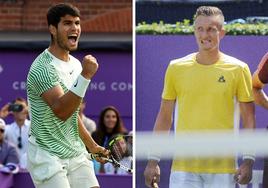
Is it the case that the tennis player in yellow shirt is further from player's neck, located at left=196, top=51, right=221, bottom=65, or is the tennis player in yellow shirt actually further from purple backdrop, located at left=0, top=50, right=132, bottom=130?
purple backdrop, located at left=0, top=50, right=132, bottom=130

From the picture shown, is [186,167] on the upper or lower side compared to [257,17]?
lower

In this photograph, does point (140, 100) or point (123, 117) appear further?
point (123, 117)

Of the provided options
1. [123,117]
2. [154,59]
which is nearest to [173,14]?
[154,59]

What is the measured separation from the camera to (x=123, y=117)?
10.5 metres

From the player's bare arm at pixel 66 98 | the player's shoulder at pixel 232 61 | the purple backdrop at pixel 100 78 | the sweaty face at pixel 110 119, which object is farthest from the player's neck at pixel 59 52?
the purple backdrop at pixel 100 78

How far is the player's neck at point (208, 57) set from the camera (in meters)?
4.63

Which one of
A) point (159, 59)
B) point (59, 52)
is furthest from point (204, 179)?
point (59, 52)

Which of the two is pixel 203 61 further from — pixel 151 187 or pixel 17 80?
pixel 17 80

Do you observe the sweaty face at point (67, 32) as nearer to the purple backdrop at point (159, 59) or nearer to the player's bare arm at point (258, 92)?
the purple backdrop at point (159, 59)

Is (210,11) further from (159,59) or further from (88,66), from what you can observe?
(88,66)

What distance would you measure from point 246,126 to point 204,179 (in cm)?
32

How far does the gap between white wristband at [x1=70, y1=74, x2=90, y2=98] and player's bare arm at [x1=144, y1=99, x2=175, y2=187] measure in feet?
1.32

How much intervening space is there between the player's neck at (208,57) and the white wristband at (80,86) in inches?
22.6

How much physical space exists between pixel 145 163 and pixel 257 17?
872 mm
